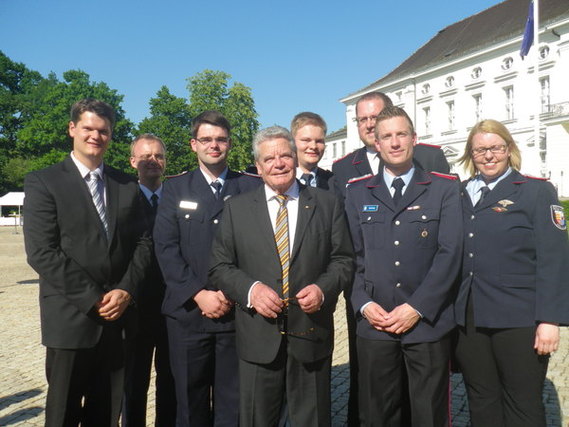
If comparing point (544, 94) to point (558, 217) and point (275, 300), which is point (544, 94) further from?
point (275, 300)

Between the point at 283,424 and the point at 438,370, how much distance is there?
1.13m

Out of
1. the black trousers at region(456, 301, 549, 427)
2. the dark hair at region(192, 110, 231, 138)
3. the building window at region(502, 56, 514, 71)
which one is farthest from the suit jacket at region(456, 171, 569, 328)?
the building window at region(502, 56, 514, 71)

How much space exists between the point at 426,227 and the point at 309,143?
149cm

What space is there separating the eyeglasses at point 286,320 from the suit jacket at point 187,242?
568 mm

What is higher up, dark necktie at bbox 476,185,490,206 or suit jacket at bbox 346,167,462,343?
dark necktie at bbox 476,185,490,206

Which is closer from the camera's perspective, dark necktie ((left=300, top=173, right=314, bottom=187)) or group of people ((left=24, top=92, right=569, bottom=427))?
group of people ((left=24, top=92, right=569, bottom=427))

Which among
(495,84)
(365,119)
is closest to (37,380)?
(365,119)

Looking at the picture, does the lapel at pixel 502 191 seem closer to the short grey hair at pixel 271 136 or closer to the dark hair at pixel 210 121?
the short grey hair at pixel 271 136

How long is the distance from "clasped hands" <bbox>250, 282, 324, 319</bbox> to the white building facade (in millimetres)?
35288

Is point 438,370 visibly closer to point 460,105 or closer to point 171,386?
point 171,386

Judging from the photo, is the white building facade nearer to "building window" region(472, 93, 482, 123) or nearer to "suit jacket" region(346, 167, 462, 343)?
"building window" region(472, 93, 482, 123)

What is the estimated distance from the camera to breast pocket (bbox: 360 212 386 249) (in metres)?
3.73

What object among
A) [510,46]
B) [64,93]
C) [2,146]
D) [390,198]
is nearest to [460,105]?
[510,46]

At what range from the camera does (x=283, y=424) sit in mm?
3660
